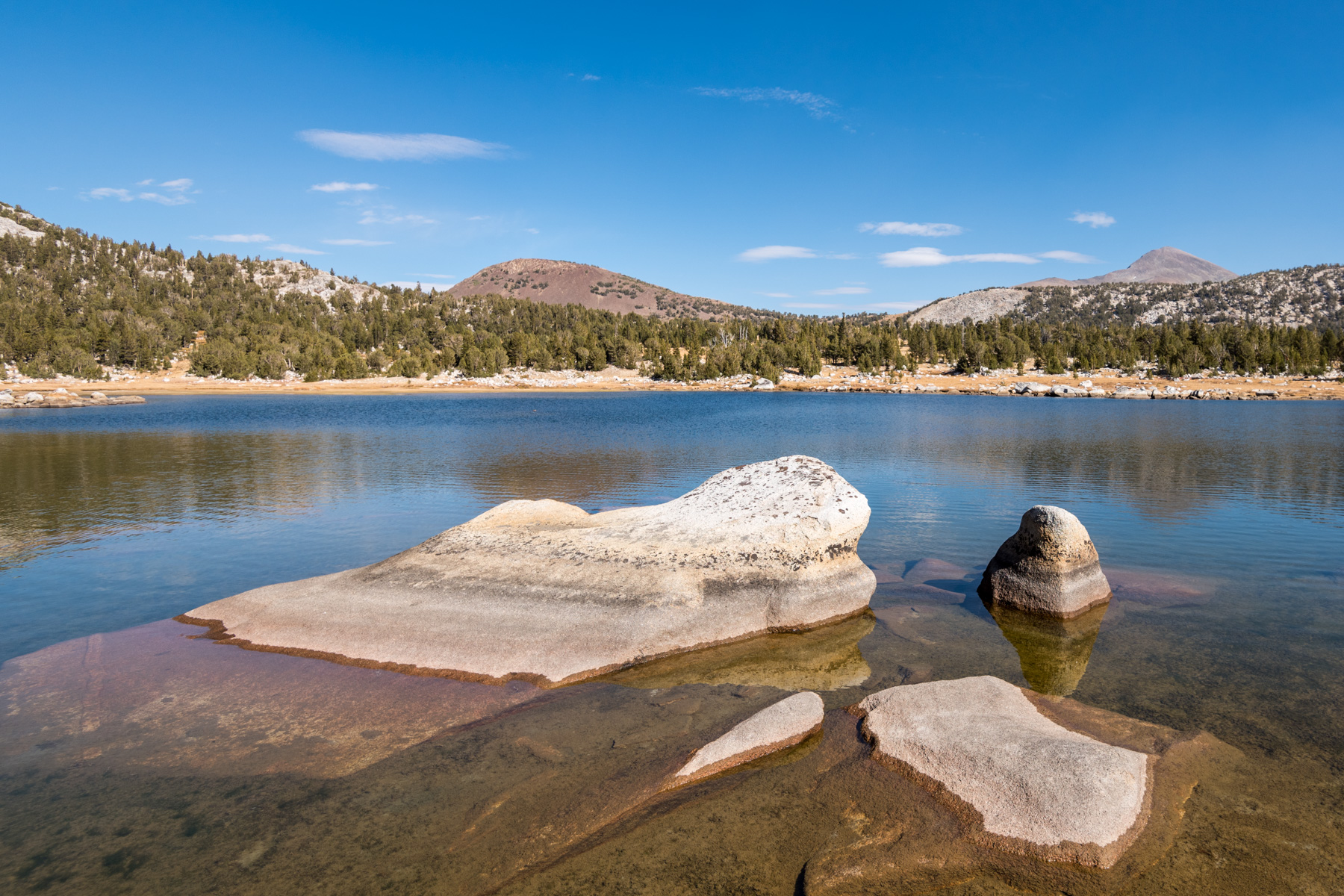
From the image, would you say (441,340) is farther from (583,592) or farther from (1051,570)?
(1051,570)

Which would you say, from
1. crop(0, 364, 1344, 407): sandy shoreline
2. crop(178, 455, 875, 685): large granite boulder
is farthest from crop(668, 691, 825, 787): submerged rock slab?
crop(0, 364, 1344, 407): sandy shoreline

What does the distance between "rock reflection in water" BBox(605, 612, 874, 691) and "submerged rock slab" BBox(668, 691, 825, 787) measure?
123cm

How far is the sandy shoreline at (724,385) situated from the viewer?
105375 millimetres

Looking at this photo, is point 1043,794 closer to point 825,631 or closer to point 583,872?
point 583,872

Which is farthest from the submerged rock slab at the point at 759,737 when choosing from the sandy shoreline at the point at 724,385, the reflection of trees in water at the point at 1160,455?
the sandy shoreline at the point at 724,385

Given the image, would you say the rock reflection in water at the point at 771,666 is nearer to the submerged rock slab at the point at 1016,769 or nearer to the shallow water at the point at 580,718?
the shallow water at the point at 580,718

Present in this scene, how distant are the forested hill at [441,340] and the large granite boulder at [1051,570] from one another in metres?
131

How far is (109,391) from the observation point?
106 metres

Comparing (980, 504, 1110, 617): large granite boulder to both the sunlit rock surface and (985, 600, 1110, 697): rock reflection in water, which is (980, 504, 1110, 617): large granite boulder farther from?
the sunlit rock surface

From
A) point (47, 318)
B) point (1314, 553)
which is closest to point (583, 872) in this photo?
point (1314, 553)

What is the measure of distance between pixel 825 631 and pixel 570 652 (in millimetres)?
4798

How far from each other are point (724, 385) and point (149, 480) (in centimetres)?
11875

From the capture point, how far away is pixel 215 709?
9.21m

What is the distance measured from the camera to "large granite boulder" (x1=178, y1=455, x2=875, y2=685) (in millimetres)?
10844
